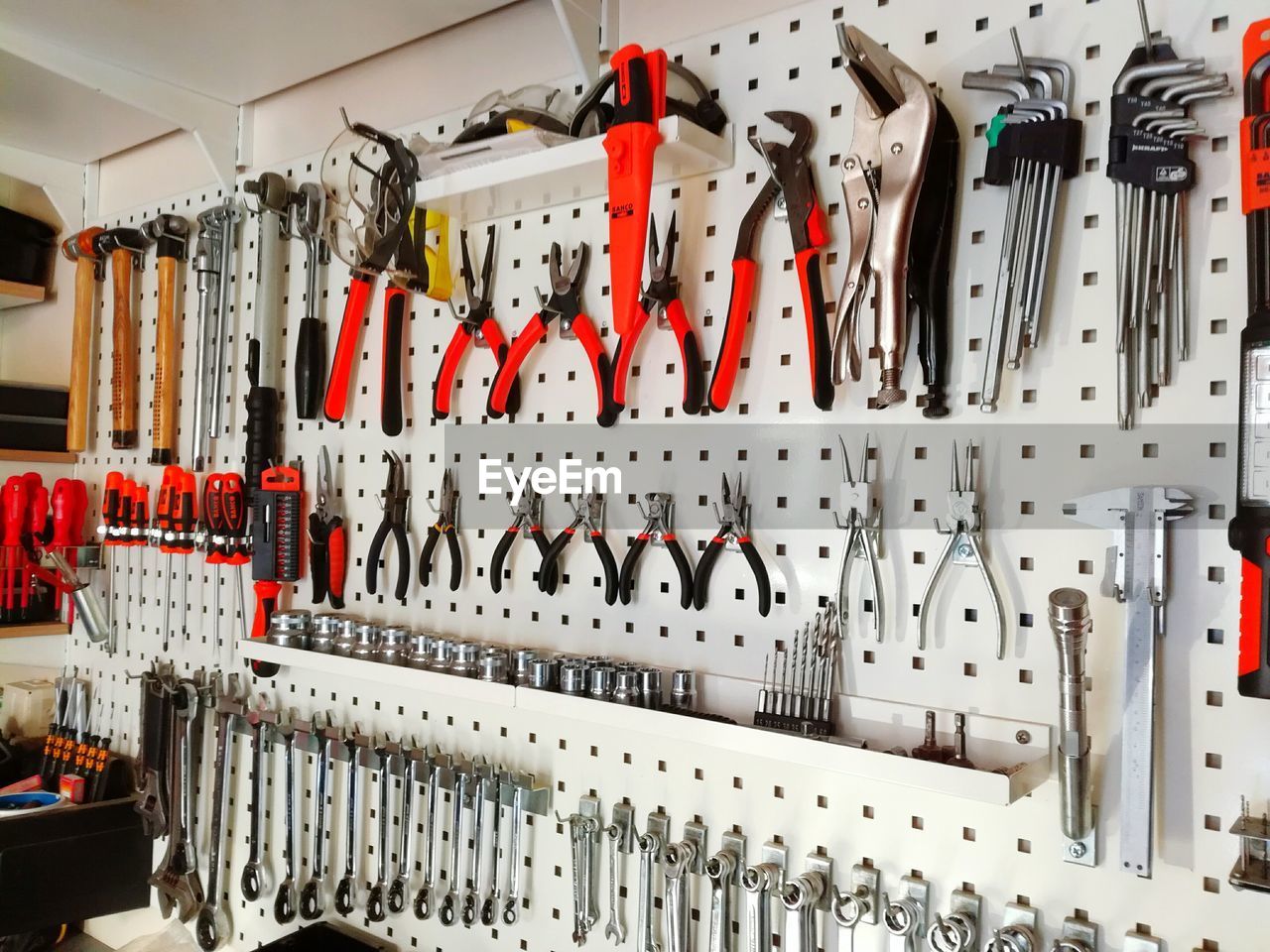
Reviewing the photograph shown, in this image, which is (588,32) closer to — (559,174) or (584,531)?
(559,174)

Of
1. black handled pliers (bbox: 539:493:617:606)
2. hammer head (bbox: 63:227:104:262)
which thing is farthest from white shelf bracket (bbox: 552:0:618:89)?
hammer head (bbox: 63:227:104:262)

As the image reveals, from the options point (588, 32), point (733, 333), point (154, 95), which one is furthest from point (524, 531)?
point (154, 95)

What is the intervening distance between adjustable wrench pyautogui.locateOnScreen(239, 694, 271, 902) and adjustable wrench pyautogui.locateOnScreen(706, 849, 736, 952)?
1081 mm

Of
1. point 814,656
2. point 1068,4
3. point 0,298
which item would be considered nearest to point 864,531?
point 814,656

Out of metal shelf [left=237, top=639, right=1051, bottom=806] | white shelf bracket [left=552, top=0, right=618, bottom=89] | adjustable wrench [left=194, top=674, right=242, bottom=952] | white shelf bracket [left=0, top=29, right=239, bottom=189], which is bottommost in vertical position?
adjustable wrench [left=194, top=674, right=242, bottom=952]

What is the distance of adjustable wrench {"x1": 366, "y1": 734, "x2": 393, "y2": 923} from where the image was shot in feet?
5.69

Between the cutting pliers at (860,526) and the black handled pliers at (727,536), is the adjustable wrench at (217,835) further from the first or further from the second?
the cutting pliers at (860,526)

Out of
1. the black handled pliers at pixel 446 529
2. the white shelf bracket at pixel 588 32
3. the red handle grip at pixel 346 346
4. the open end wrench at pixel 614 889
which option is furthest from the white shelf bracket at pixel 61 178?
the open end wrench at pixel 614 889

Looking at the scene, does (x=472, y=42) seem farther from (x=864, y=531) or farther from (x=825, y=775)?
(x=825, y=775)

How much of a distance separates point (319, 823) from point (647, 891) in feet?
2.64

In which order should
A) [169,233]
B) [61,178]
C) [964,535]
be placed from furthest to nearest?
1. [61,178]
2. [169,233]
3. [964,535]

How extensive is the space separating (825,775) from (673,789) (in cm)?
26

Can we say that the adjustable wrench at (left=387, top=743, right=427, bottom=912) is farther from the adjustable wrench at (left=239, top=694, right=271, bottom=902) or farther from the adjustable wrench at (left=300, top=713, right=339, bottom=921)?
the adjustable wrench at (left=239, top=694, right=271, bottom=902)

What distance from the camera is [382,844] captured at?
1.74 metres
